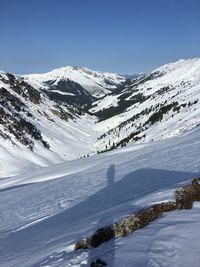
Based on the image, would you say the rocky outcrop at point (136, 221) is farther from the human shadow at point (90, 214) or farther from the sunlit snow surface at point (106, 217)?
the human shadow at point (90, 214)

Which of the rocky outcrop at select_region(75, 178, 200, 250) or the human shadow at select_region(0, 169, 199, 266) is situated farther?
the human shadow at select_region(0, 169, 199, 266)

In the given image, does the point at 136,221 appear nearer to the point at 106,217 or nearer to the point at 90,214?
the point at 106,217

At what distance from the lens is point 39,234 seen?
13297 mm

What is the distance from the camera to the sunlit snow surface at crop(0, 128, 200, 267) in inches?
309

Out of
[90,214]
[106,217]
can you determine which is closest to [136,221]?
[106,217]

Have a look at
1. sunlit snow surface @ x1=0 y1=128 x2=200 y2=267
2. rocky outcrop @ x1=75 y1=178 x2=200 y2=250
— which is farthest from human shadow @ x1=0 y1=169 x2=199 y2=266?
rocky outcrop @ x1=75 y1=178 x2=200 y2=250

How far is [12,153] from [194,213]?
2314 inches

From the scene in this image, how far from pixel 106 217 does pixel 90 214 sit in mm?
2184

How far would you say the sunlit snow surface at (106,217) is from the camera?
7836 millimetres

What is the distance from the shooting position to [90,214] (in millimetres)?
13383

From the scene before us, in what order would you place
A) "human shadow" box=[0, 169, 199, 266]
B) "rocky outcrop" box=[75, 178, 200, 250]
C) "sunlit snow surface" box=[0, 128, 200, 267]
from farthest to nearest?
1. "human shadow" box=[0, 169, 199, 266]
2. "rocky outcrop" box=[75, 178, 200, 250]
3. "sunlit snow surface" box=[0, 128, 200, 267]

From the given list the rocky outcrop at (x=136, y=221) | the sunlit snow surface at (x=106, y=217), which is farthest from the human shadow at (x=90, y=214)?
the rocky outcrop at (x=136, y=221)

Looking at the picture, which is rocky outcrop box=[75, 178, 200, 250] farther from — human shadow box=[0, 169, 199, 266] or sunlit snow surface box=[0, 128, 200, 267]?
human shadow box=[0, 169, 199, 266]

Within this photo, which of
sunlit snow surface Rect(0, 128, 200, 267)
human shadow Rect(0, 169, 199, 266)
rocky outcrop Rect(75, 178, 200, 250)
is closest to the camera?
sunlit snow surface Rect(0, 128, 200, 267)
